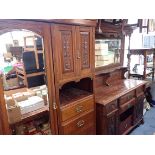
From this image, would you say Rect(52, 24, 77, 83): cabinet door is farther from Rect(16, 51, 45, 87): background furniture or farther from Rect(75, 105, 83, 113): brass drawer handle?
Rect(75, 105, 83, 113): brass drawer handle

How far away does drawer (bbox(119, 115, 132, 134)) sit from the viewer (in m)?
2.28

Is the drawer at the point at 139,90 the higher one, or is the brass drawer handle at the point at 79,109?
the brass drawer handle at the point at 79,109

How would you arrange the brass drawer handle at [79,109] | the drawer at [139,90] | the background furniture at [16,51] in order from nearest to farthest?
the background furniture at [16,51] < the brass drawer handle at [79,109] < the drawer at [139,90]

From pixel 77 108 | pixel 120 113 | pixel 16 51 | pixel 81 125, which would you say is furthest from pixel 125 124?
pixel 16 51

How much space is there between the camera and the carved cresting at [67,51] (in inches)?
53.4

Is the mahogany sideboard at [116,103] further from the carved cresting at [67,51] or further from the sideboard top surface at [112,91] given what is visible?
the carved cresting at [67,51]

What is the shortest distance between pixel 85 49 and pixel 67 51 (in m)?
0.25

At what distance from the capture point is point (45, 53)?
4.06 ft

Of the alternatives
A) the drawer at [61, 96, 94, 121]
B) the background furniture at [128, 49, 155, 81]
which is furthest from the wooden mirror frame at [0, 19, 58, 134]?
the background furniture at [128, 49, 155, 81]

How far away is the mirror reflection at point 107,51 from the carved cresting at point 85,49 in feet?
2.23

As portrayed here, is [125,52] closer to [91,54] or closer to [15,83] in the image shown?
[91,54]

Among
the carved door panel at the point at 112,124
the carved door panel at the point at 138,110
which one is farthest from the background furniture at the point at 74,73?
the carved door panel at the point at 138,110

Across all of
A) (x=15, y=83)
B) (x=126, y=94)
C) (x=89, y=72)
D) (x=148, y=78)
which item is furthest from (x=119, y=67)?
(x=15, y=83)
